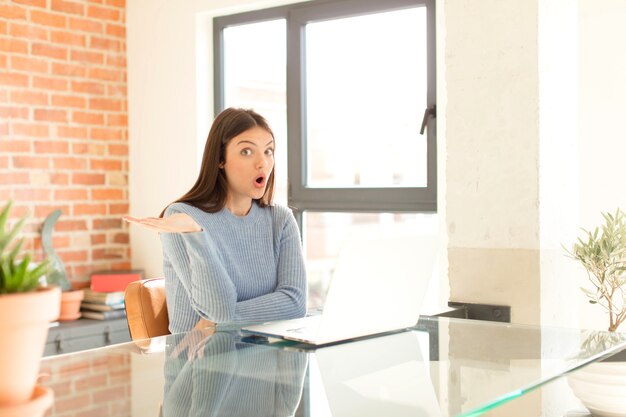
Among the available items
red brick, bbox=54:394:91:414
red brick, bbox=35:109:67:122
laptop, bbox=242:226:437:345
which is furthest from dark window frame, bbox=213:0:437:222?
red brick, bbox=54:394:91:414

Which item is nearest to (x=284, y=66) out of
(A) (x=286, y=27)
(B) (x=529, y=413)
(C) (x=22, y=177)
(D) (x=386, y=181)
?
(A) (x=286, y=27)

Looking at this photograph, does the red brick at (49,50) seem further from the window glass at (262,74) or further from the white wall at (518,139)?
the white wall at (518,139)

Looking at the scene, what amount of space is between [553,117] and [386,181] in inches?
43.4

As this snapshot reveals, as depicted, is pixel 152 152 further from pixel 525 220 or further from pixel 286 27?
pixel 525 220

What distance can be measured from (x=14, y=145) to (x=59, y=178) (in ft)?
0.92

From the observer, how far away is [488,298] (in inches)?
97.9

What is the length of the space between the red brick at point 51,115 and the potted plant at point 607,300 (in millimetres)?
2580

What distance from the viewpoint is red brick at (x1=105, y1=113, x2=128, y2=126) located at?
4098 mm

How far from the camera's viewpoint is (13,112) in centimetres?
370

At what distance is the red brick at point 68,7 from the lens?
12.6ft

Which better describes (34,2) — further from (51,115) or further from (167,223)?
(167,223)

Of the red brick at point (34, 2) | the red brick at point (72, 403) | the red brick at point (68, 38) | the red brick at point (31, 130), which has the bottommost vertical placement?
the red brick at point (72, 403)

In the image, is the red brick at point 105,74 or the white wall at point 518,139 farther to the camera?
the red brick at point 105,74

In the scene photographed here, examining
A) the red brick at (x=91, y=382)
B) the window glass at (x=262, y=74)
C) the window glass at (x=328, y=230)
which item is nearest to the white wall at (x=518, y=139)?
the window glass at (x=328, y=230)
